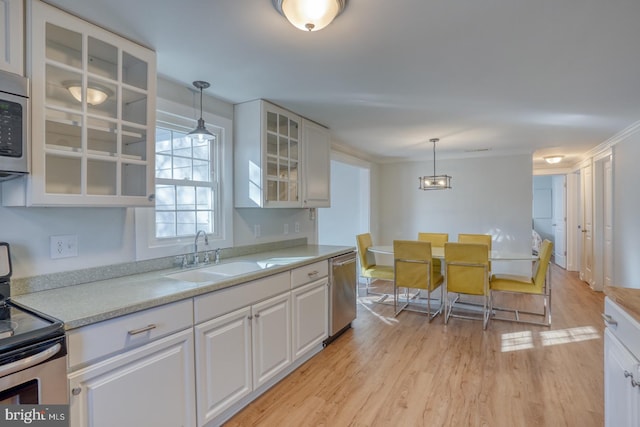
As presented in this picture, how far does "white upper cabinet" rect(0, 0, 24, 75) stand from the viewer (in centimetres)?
136

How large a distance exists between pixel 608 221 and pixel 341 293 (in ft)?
14.0

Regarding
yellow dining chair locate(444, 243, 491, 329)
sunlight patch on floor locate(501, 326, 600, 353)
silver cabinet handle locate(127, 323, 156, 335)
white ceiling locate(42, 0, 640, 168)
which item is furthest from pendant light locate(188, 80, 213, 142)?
sunlight patch on floor locate(501, 326, 600, 353)

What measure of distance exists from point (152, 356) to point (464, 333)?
3.06m

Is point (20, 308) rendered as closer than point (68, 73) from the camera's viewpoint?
Yes

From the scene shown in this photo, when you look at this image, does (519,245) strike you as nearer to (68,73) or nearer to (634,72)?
(634,72)

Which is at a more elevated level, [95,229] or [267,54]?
[267,54]

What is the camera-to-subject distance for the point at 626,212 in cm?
401

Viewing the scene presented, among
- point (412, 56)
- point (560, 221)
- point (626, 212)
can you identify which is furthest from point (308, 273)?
point (560, 221)

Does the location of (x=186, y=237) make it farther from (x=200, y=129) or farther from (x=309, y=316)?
(x=309, y=316)

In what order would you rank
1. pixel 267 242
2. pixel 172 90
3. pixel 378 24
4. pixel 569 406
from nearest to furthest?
pixel 378 24
pixel 569 406
pixel 172 90
pixel 267 242

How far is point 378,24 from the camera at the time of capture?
5.56 feet

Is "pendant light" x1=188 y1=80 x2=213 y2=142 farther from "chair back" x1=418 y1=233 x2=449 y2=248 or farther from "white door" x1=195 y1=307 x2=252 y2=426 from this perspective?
"chair back" x1=418 y1=233 x2=449 y2=248

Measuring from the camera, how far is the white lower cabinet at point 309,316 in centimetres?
261

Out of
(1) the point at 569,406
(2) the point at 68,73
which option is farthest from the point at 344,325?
(2) the point at 68,73
